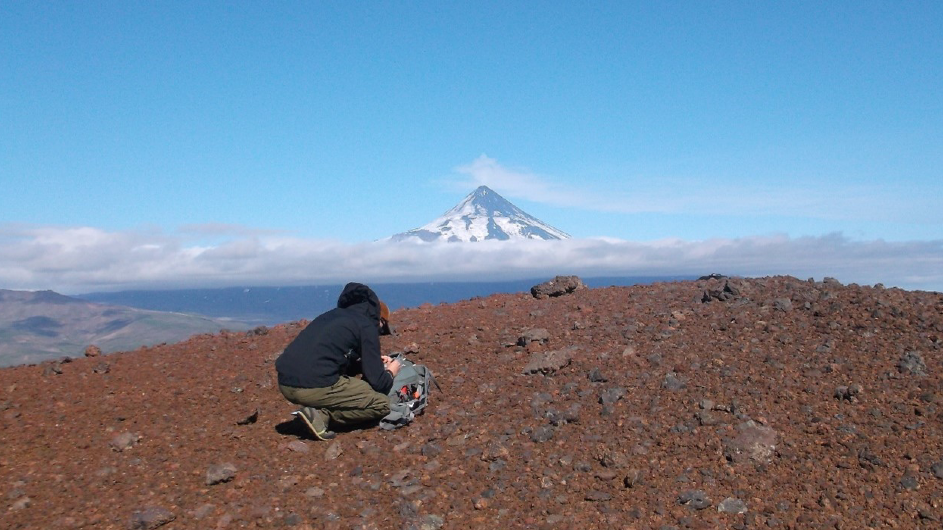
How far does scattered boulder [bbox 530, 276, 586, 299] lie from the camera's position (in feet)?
48.2

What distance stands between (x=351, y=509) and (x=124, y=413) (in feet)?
15.7

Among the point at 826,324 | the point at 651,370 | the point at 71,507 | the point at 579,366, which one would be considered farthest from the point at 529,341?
the point at 71,507

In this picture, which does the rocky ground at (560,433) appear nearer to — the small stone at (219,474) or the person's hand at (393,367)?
the small stone at (219,474)

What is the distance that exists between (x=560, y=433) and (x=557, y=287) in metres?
7.13

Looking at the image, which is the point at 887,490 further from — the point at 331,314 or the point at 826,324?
the point at 331,314

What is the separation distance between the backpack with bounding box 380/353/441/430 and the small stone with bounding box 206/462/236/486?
6.32 feet

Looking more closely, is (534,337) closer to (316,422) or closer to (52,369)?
(316,422)

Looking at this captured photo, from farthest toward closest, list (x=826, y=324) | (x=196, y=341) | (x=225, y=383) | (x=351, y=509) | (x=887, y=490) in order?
1. (x=196, y=341)
2. (x=225, y=383)
3. (x=826, y=324)
4. (x=351, y=509)
5. (x=887, y=490)

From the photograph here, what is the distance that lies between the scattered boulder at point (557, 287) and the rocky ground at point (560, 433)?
2669 millimetres

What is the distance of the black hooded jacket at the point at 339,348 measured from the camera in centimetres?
824

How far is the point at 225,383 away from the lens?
10750mm

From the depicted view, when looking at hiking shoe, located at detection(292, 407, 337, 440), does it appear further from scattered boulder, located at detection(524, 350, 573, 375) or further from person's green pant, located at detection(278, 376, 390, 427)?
scattered boulder, located at detection(524, 350, 573, 375)

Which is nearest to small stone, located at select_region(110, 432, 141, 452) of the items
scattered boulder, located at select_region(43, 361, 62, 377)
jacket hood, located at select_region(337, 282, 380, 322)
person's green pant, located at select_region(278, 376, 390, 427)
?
person's green pant, located at select_region(278, 376, 390, 427)

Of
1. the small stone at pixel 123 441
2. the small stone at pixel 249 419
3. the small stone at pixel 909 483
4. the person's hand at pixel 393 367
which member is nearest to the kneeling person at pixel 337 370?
the person's hand at pixel 393 367
